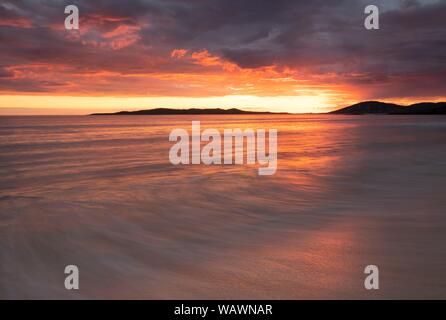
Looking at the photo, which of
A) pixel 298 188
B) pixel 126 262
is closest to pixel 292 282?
pixel 126 262

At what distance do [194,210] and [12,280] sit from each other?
4698mm

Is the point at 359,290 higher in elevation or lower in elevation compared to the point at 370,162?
lower

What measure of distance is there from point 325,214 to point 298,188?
346cm

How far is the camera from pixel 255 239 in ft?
22.9

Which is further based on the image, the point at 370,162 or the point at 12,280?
the point at 370,162

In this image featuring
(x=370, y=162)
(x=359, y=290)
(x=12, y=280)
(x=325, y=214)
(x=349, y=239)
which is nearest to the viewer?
(x=359, y=290)

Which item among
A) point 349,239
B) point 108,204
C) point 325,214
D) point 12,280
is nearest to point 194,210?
point 108,204

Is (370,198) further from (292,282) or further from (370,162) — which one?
(370,162)

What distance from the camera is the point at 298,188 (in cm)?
1223

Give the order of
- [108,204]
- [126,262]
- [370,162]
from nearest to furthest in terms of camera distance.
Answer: [126,262] < [108,204] < [370,162]

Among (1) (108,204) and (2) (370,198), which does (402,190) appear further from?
(1) (108,204)

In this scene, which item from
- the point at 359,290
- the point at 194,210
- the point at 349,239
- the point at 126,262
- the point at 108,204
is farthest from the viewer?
the point at 108,204

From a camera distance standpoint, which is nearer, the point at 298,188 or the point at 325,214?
the point at 325,214

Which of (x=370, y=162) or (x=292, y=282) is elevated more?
(x=370, y=162)
